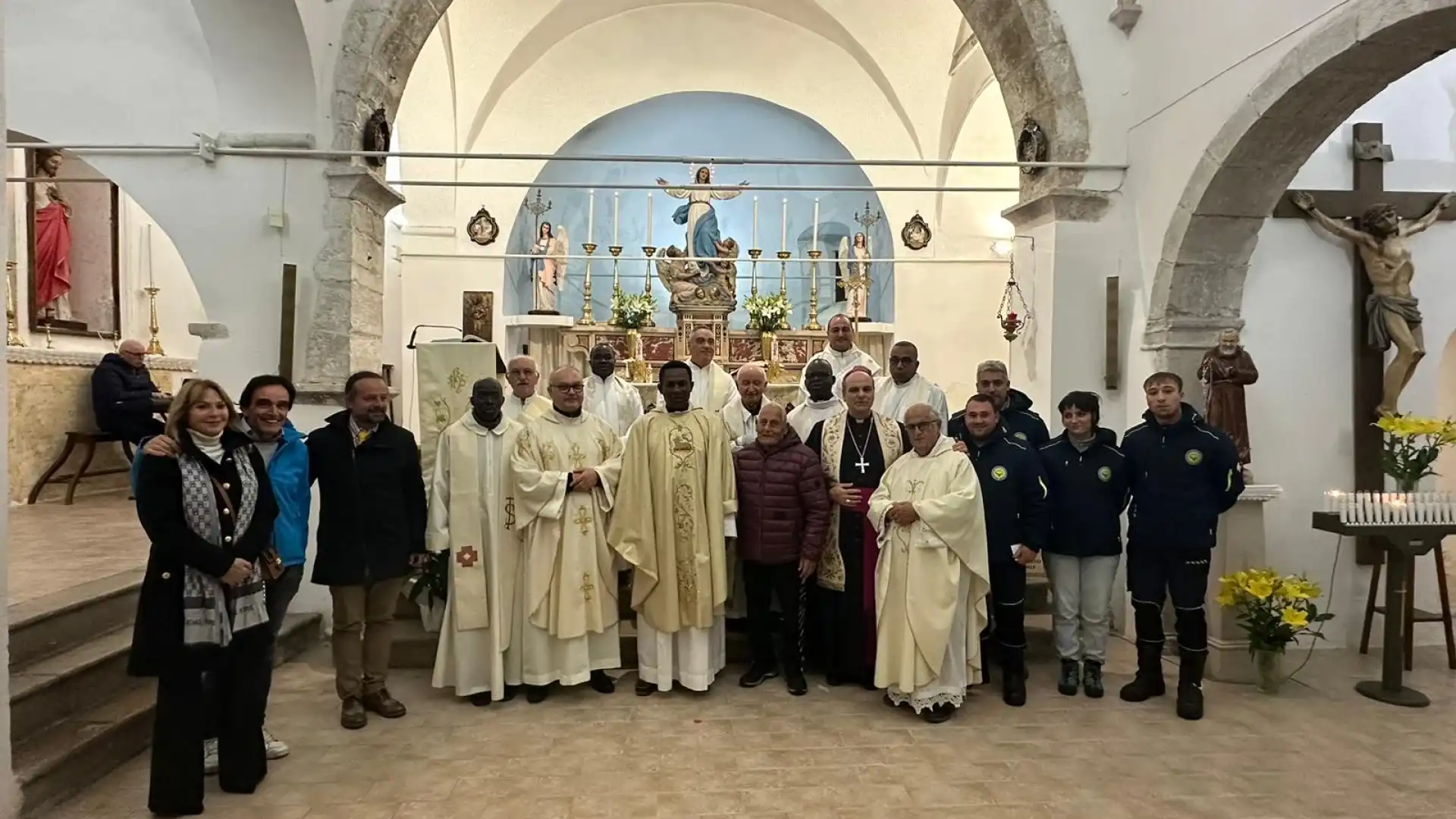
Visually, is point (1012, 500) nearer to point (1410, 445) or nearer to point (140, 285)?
point (1410, 445)

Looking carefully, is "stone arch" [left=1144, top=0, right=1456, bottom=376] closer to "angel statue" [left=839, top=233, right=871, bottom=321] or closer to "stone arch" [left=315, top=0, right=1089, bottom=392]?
"stone arch" [left=315, top=0, right=1089, bottom=392]

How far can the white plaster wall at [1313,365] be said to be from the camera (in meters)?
5.79

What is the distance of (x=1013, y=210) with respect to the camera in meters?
6.36

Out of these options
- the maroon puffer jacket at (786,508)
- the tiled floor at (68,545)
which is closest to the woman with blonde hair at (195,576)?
the tiled floor at (68,545)

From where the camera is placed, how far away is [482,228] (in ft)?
38.1

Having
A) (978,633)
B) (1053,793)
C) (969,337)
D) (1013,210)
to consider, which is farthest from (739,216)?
(1053,793)

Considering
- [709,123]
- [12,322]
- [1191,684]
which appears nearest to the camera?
[1191,684]

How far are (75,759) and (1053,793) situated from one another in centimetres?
395

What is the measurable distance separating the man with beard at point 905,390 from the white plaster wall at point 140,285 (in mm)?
6964

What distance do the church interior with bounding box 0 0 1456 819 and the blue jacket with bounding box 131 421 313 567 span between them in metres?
0.88

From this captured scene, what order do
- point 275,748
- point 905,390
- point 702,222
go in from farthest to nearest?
point 702,222
point 905,390
point 275,748

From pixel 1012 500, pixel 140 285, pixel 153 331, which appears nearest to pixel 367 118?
pixel 1012 500

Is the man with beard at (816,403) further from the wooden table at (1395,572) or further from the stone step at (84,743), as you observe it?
the stone step at (84,743)

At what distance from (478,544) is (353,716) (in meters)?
0.99
